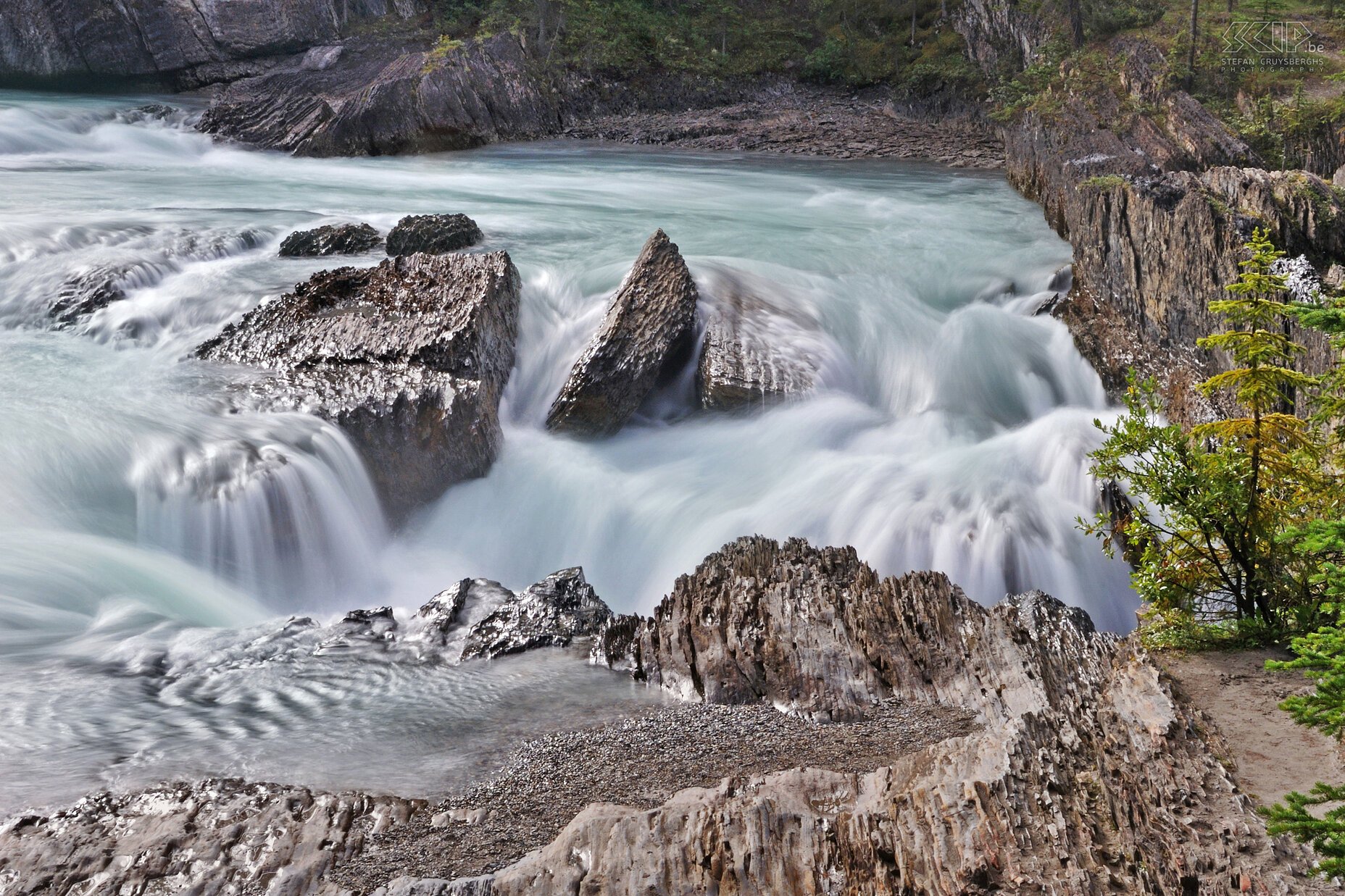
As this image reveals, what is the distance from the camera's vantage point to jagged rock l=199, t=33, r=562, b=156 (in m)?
25.0

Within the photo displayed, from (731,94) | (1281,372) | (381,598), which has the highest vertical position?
(731,94)

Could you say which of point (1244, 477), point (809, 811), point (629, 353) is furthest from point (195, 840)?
point (629, 353)

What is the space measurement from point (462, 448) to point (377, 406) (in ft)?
2.94

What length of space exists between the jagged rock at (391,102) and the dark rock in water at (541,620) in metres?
21.4

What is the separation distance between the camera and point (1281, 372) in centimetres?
493

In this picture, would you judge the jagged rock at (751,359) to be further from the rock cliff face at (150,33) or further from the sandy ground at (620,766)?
the rock cliff face at (150,33)

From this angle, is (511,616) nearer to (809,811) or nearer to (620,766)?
(620,766)

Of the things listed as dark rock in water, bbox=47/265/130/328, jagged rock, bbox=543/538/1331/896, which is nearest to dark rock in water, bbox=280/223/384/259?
dark rock in water, bbox=47/265/130/328

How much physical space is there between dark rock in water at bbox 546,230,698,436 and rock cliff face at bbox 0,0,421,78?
25.6 metres

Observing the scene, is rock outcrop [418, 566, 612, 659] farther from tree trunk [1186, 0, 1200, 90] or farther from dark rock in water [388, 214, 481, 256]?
tree trunk [1186, 0, 1200, 90]

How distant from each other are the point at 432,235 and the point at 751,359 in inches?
218

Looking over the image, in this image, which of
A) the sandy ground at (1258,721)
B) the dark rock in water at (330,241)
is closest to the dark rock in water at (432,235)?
the dark rock in water at (330,241)

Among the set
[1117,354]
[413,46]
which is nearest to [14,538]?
[1117,354]

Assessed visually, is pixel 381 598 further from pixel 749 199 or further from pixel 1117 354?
pixel 749 199
